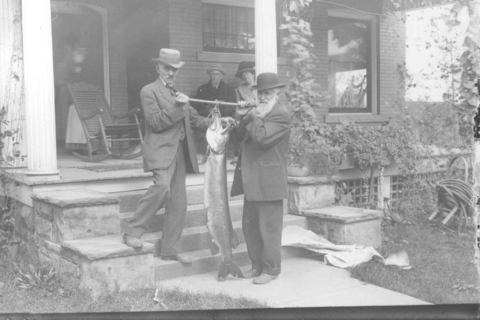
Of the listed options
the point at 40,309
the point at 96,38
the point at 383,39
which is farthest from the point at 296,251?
the point at 383,39

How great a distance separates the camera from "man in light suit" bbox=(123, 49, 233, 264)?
504cm

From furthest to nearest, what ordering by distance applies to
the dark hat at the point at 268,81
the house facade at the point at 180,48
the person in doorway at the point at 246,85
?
the person in doorway at the point at 246,85 < the house facade at the point at 180,48 < the dark hat at the point at 268,81

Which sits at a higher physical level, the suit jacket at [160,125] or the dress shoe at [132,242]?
the suit jacket at [160,125]

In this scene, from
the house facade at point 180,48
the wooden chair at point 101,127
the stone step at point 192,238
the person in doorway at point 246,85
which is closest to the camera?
the stone step at point 192,238

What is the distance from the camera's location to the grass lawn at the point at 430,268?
502 centimetres

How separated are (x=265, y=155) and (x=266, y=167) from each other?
4.6 inches

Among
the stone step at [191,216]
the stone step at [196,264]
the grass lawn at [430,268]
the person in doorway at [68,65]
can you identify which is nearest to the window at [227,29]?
the person in doorway at [68,65]

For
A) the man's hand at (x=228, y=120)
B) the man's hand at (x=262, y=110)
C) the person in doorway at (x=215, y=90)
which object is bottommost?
the man's hand at (x=228, y=120)

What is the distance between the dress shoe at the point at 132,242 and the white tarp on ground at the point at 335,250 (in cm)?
186

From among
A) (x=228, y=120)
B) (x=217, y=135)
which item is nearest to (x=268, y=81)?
(x=228, y=120)

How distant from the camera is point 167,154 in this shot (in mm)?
5195

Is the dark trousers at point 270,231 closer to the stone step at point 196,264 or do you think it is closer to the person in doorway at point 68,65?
the stone step at point 196,264

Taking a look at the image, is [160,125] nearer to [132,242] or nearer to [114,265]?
[132,242]

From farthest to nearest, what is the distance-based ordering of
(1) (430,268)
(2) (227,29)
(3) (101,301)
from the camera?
(2) (227,29) → (1) (430,268) → (3) (101,301)
